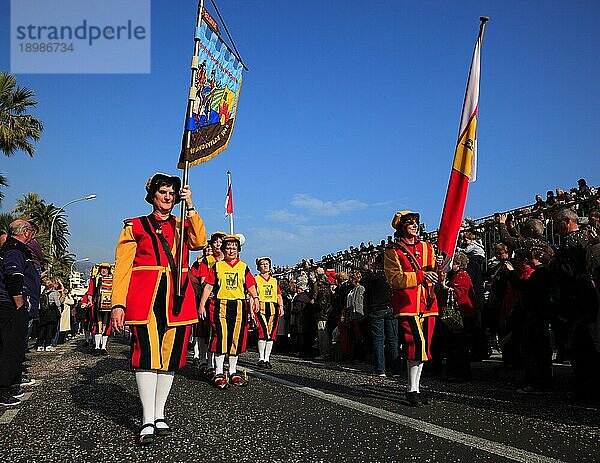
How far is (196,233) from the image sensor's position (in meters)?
5.49

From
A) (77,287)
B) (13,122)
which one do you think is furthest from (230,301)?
(77,287)

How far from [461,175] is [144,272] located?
3.38 m

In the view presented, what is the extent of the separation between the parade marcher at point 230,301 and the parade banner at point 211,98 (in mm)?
2917

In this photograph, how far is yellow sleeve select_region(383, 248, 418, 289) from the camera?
A: 651cm

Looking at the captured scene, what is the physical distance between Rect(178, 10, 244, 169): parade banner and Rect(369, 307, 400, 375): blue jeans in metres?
4.99

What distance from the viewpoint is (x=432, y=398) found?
7.05m

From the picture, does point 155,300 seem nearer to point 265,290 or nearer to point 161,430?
point 161,430

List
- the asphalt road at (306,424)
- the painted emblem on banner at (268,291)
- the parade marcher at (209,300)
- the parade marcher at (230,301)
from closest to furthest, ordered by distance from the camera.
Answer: the asphalt road at (306,424), the parade marcher at (230,301), the parade marcher at (209,300), the painted emblem on banner at (268,291)

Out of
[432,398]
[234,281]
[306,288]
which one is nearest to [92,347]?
[306,288]

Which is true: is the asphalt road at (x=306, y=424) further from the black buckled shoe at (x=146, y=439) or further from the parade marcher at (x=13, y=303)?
Result: the parade marcher at (x=13, y=303)

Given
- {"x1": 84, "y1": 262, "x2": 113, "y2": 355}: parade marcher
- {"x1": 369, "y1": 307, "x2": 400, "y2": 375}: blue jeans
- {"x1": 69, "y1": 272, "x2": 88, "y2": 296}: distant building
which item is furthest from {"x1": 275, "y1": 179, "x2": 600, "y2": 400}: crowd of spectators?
{"x1": 69, "y1": 272, "x2": 88, "y2": 296}: distant building

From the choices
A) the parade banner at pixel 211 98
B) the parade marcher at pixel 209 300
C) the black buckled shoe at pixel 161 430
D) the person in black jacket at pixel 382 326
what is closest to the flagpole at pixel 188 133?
the parade banner at pixel 211 98

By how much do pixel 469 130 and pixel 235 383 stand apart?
4.40 metres

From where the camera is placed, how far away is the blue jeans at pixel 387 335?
9.97 meters
